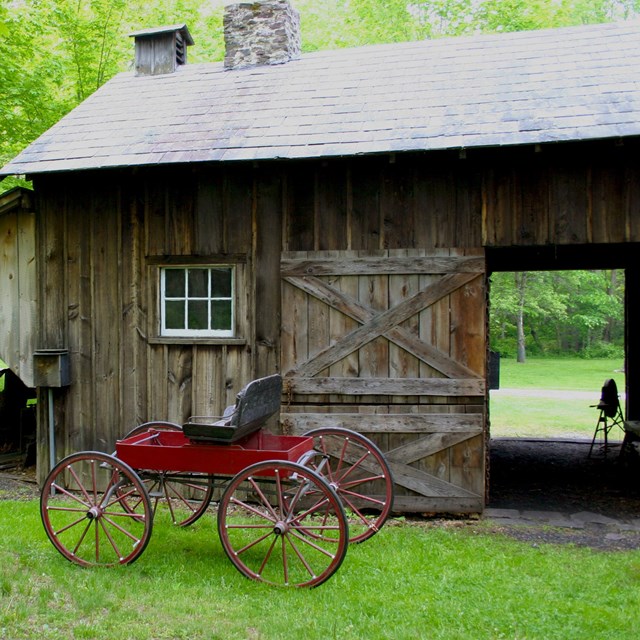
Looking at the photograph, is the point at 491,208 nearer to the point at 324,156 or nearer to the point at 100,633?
the point at 324,156

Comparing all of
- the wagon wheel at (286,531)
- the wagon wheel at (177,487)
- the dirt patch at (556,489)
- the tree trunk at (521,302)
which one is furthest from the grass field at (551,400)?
the wagon wheel at (286,531)

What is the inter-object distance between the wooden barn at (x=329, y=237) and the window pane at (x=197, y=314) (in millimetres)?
22

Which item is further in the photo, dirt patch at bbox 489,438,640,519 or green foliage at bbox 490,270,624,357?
green foliage at bbox 490,270,624,357

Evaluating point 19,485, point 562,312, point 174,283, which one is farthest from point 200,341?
point 562,312

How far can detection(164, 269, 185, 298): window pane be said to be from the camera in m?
7.77

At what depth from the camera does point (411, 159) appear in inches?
279

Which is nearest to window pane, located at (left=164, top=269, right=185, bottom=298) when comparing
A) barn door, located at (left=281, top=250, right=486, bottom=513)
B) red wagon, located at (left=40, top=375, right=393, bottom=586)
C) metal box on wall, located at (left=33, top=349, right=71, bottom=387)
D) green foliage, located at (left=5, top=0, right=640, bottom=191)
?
barn door, located at (left=281, top=250, right=486, bottom=513)

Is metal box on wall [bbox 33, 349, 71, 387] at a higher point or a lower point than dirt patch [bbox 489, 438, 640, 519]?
higher

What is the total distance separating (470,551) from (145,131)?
18.6 feet

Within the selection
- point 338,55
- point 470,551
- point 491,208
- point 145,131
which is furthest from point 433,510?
point 338,55

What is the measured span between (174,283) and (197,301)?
1.16ft

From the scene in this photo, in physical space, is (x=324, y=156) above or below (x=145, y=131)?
below

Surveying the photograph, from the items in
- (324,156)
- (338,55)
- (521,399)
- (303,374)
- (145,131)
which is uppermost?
(338,55)

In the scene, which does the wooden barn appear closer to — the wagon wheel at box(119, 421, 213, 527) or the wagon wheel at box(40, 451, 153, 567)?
the wagon wheel at box(119, 421, 213, 527)
